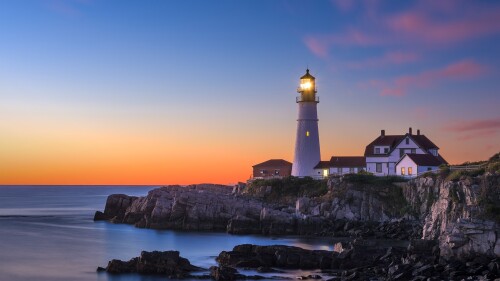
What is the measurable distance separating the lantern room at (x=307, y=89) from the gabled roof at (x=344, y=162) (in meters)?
6.51

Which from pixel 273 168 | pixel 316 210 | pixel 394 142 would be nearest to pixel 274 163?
Result: pixel 273 168

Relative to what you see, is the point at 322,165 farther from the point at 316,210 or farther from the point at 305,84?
the point at 316,210

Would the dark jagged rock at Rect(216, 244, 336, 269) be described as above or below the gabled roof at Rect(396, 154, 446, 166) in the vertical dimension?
below

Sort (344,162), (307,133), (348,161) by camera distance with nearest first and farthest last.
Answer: (307,133) < (344,162) < (348,161)

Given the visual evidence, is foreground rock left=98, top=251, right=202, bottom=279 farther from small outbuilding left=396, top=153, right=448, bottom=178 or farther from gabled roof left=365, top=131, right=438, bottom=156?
gabled roof left=365, top=131, right=438, bottom=156

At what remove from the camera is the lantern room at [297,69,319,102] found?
63.6 metres

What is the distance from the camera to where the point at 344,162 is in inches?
2571

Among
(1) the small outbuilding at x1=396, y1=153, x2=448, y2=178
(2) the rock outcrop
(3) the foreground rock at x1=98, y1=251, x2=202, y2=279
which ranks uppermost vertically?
(1) the small outbuilding at x1=396, y1=153, x2=448, y2=178

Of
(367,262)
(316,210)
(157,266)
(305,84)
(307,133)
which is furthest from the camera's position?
(305,84)

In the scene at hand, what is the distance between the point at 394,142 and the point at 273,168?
19.5 meters

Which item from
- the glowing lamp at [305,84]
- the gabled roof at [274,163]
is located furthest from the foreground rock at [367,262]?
the gabled roof at [274,163]

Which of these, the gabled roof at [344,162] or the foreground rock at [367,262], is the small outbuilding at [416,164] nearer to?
the gabled roof at [344,162]

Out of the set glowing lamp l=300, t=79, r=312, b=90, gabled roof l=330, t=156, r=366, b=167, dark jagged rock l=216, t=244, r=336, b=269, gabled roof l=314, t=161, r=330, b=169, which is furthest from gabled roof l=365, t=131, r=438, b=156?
dark jagged rock l=216, t=244, r=336, b=269

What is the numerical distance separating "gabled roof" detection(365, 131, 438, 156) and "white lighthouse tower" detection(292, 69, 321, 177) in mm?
5462
